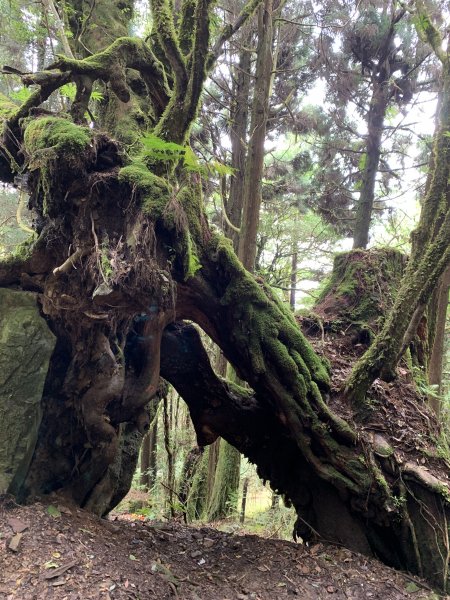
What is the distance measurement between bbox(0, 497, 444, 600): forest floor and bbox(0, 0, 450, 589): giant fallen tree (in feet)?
1.27

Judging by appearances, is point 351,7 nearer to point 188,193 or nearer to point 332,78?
point 332,78

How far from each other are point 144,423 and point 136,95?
4.25m

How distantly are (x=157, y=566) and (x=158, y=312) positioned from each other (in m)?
2.30

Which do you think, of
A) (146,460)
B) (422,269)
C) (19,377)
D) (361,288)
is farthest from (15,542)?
(146,460)

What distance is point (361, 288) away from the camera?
661 cm

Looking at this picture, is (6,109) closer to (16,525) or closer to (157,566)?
(16,525)

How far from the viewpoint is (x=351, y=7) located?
881cm

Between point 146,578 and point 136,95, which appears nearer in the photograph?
point 146,578

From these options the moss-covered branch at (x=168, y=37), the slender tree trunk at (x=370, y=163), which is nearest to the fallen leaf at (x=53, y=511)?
the moss-covered branch at (x=168, y=37)

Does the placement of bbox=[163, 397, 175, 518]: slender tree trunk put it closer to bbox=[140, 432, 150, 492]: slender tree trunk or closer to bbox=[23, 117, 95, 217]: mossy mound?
bbox=[23, 117, 95, 217]: mossy mound

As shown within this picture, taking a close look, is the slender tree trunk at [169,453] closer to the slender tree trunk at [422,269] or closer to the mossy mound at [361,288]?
the mossy mound at [361,288]

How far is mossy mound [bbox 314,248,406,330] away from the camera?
6.28 metres

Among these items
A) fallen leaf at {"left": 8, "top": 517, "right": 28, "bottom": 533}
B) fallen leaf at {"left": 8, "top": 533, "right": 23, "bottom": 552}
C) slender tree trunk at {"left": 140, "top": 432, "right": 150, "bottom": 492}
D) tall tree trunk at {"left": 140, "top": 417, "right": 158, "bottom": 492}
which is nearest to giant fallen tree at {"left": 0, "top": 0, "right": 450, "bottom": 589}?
fallen leaf at {"left": 8, "top": 517, "right": 28, "bottom": 533}

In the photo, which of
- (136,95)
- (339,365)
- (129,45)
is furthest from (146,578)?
(136,95)
